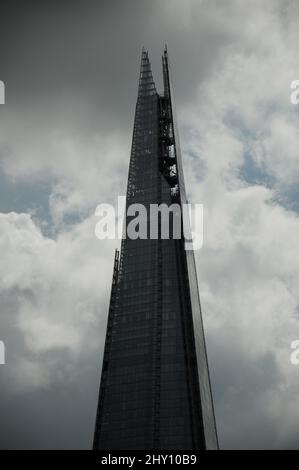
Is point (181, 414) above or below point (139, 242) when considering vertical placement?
below

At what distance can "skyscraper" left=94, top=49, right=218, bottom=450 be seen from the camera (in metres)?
156

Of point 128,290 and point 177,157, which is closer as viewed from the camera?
point 128,290

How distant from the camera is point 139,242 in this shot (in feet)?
610

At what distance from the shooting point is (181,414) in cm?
15588

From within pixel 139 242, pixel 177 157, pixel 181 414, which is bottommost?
pixel 181 414

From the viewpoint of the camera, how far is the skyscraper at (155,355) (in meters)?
156

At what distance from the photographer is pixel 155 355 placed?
544ft

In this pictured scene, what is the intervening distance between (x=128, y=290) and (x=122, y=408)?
32.4 m
